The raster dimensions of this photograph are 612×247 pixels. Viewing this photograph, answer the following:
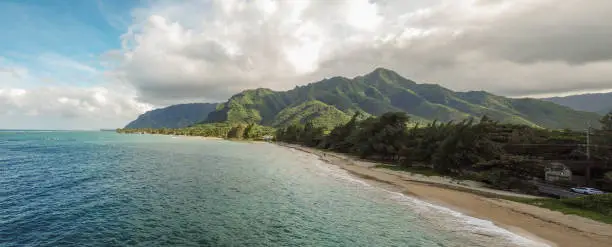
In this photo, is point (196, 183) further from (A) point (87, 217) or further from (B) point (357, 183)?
(B) point (357, 183)

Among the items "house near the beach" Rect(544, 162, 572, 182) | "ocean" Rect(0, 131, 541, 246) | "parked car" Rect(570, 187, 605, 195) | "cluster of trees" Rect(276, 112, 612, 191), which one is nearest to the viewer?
"ocean" Rect(0, 131, 541, 246)

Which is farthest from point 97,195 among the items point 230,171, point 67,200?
point 230,171

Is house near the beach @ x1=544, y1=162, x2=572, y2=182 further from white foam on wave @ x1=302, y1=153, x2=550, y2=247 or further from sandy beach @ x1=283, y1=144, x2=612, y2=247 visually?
white foam on wave @ x1=302, y1=153, x2=550, y2=247

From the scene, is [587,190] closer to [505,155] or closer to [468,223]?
[505,155]


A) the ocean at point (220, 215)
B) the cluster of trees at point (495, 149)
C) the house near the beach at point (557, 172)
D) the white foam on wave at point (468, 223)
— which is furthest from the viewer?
the cluster of trees at point (495, 149)

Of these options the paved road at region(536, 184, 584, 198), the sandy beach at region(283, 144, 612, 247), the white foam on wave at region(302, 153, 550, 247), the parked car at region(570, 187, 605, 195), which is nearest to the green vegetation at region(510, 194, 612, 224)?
the sandy beach at region(283, 144, 612, 247)

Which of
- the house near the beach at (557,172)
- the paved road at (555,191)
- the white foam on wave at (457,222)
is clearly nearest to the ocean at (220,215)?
the white foam on wave at (457,222)

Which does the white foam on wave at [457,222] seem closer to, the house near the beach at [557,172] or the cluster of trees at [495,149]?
the cluster of trees at [495,149]
